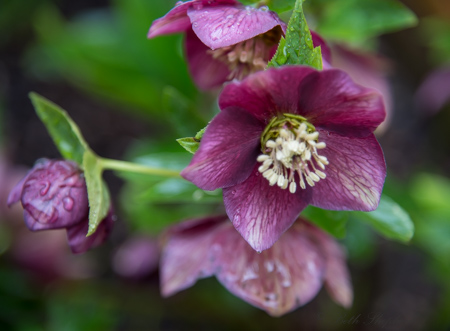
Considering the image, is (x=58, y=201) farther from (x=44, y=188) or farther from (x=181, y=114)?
(x=181, y=114)

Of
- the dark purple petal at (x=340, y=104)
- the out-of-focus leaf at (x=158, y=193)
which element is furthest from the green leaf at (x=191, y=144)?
the out-of-focus leaf at (x=158, y=193)

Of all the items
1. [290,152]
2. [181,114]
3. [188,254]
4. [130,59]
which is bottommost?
[130,59]

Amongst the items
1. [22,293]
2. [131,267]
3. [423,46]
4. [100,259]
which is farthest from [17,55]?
[423,46]

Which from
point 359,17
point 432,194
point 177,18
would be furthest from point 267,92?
point 432,194

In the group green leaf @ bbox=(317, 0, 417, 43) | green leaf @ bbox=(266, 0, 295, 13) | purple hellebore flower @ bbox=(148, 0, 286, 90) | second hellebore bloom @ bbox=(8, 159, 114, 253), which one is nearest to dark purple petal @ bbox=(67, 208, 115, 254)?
second hellebore bloom @ bbox=(8, 159, 114, 253)

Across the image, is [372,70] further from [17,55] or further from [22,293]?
[17,55]

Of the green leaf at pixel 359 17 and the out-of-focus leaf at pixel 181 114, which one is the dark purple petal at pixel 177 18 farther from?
the green leaf at pixel 359 17
